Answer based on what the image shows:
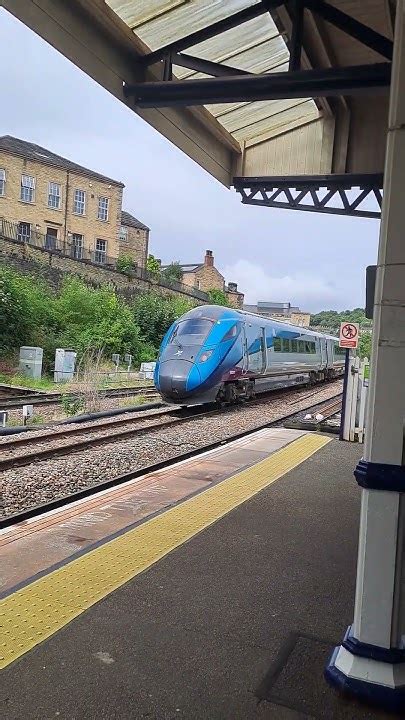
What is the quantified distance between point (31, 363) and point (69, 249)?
1802 cm

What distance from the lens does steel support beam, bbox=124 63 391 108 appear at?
6.16 m

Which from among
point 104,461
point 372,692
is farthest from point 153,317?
point 372,692

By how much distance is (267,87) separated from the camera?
21.2 ft

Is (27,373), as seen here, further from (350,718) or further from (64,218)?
(64,218)

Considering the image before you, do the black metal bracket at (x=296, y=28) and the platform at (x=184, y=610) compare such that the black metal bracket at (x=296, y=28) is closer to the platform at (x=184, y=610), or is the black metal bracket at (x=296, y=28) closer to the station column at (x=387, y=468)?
the station column at (x=387, y=468)

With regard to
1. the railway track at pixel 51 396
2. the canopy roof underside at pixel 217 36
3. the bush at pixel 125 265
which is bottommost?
the railway track at pixel 51 396

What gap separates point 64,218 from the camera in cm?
4334

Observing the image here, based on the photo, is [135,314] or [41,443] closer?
[41,443]

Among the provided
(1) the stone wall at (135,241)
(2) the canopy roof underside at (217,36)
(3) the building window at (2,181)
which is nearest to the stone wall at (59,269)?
(3) the building window at (2,181)

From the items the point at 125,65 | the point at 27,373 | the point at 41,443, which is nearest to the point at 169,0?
the point at 125,65

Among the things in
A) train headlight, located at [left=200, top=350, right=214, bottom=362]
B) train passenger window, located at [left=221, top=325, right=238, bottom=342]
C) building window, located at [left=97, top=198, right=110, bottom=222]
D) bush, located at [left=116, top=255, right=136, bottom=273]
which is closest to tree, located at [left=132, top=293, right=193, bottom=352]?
bush, located at [left=116, top=255, right=136, bottom=273]

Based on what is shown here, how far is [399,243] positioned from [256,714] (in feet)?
7.04

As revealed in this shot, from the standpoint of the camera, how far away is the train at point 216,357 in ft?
49.1

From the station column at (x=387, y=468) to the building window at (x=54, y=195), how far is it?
42755 mm
